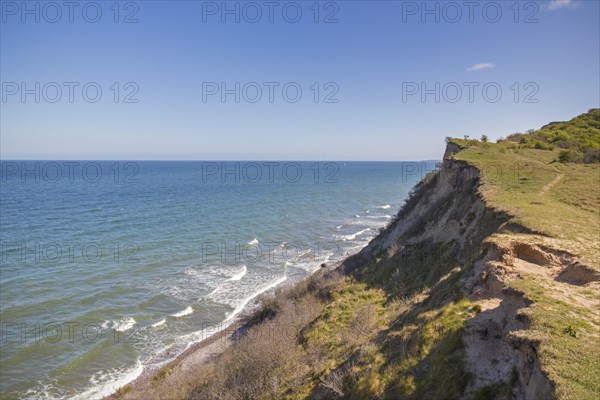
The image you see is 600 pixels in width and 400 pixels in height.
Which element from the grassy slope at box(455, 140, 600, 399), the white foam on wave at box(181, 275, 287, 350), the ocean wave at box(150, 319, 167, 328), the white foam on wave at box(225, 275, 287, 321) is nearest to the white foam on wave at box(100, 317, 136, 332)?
the ocean wave at box(150, 319, 167, 328)

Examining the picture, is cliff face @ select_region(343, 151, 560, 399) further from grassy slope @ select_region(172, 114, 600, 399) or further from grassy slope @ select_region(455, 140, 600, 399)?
grassy slope @ select_region(455, 140, 600, 399)

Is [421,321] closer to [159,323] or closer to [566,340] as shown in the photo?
[566,340]

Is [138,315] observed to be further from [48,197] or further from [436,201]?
[48,197]

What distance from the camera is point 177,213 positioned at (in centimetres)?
5978

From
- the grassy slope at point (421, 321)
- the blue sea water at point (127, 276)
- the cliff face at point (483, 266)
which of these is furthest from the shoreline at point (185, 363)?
the cliff face at point (483, 266)

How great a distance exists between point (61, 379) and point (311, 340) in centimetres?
1239

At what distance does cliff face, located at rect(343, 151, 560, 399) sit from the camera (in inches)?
312

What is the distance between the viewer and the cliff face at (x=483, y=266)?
26.0 ft

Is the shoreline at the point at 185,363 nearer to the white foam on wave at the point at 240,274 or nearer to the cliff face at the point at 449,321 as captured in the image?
the cliff face at the point at 449,321

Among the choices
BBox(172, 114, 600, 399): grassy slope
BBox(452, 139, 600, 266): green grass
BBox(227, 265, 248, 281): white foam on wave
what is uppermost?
BBox(452, 139, 600, 266): green grass

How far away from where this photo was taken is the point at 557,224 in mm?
15094

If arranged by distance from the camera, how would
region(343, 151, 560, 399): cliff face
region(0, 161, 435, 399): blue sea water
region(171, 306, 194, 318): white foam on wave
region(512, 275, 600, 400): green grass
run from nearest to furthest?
1. region(512, 275, 600, 400): green grass
2. region(343, 151, 560, 399): cliff face
3. region(0, 161, 435, 399): blue sea water
4. region(171, 306, 194, 318): white foam on wave

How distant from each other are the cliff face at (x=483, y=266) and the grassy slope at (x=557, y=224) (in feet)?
1.15

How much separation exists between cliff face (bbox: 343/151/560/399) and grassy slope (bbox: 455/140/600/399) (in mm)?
351
